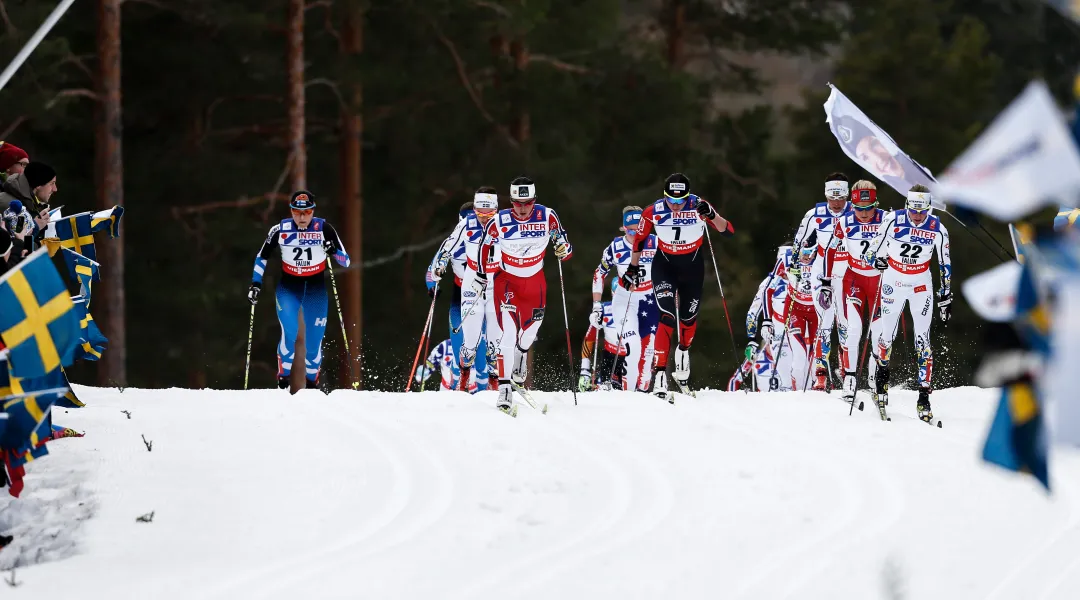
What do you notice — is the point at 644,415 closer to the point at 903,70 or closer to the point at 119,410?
the point at 119,410

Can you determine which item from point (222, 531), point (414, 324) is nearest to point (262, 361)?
point (414, 324)

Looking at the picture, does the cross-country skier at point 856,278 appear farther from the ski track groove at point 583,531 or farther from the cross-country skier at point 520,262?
the ski track groove at point 583,531

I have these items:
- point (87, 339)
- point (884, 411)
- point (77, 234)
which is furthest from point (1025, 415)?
point (87, 339)

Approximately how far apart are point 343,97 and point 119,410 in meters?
17.9

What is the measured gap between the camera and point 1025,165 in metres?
4.57

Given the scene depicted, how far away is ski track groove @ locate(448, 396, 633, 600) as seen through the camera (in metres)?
7.90

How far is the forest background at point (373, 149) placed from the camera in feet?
98.8

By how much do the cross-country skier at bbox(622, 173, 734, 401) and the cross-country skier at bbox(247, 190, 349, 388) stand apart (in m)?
3.10

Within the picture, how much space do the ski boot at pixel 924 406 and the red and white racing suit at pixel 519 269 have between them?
3465 mm

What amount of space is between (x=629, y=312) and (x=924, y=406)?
16.0ft

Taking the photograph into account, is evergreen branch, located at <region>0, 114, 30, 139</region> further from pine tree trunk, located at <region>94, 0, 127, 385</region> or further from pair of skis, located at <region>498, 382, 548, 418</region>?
pair of skis, located at <region>498, 382, 548, 418</region>

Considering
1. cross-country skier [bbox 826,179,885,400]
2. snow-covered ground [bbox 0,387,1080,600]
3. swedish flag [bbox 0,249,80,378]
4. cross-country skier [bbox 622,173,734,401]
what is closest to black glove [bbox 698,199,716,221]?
cross-country skier [bbox 622,173,734,401]

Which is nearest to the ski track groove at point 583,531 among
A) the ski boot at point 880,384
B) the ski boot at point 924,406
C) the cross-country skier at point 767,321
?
the ski boot at point 880,384

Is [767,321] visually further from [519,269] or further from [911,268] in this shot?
[519,269]
